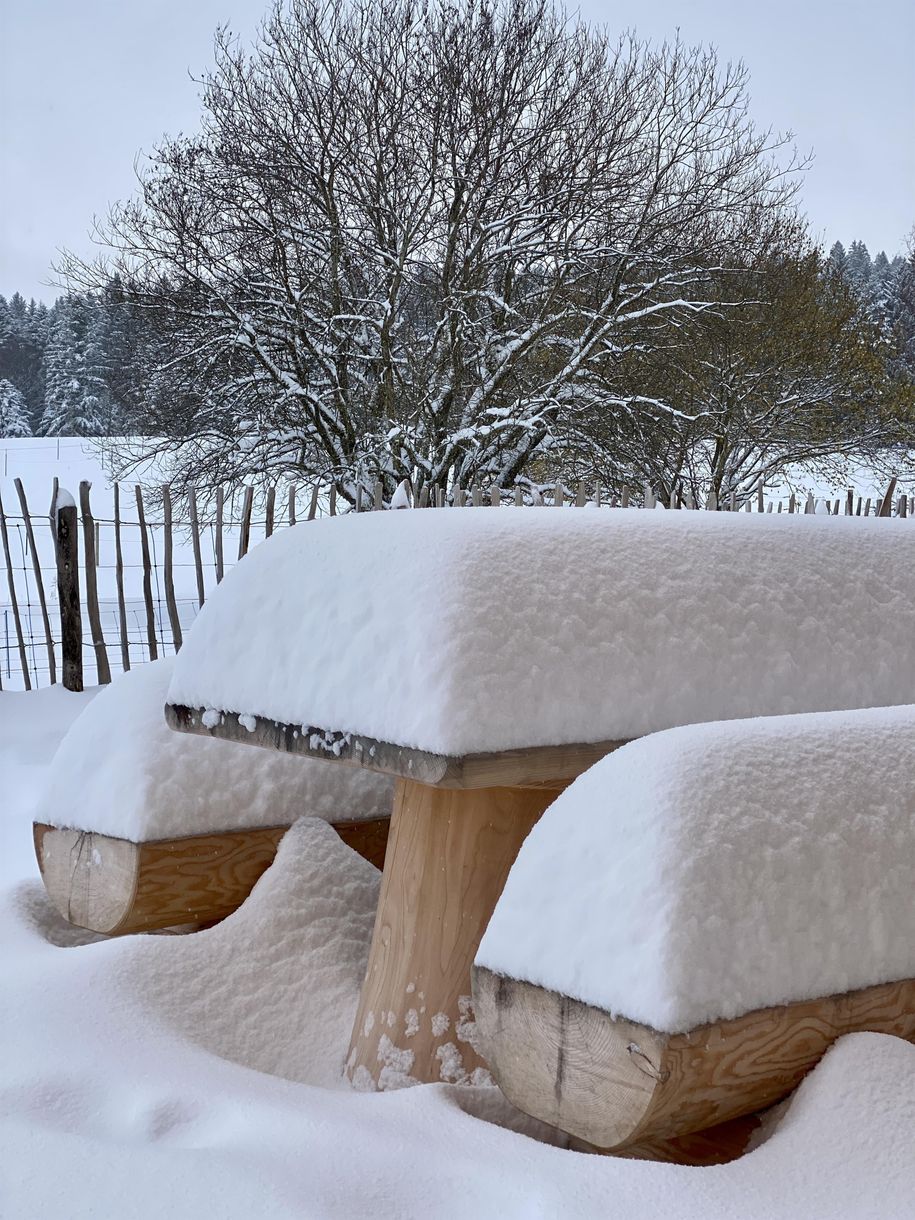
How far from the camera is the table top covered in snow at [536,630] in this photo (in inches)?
76.8

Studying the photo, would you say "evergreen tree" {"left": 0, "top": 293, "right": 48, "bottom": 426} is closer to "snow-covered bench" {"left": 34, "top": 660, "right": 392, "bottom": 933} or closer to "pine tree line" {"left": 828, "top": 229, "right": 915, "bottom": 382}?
"pine tree line" {"left": 828, "top": 229, "right": 915, "bottom": 382}

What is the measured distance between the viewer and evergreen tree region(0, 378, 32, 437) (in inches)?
1011

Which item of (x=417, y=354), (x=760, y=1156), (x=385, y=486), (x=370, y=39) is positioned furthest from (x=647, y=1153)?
(x=370, y=39)

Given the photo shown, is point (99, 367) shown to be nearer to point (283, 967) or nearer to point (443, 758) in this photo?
point (283, 967)

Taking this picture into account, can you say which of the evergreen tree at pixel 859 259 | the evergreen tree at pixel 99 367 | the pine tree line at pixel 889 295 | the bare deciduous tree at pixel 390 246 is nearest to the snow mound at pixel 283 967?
the bare deciduous tree at pixel 390 246

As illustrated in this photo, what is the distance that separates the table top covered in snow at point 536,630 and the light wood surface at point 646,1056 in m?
0.44

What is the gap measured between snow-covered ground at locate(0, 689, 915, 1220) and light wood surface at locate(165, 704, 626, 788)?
566 millimetres

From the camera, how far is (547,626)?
2.02 meters

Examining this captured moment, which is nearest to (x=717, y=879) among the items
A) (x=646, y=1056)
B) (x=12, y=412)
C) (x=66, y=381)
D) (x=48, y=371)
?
(x=646, y=1056)

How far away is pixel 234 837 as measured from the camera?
2836 millimetres

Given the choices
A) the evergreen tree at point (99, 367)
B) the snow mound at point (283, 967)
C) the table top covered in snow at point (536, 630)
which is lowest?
the snow mound at point (283, 967)

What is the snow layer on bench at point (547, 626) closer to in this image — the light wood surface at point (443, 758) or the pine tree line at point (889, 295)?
the light wood surface at point (443, 758)

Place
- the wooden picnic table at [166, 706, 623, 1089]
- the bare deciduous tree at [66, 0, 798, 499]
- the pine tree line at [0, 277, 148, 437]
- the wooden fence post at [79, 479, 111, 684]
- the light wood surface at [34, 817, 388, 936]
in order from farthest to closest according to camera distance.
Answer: the pine tree line at [0, 277, 148, 437] < the bare deciduous tree at [66, 0, 798, 499] < the wooden fence post at [79, 479, 111, 684] < the light wood surface at [34, 817, 388, 936] < the wooden picnic table at [166, 706, 623, 1089]

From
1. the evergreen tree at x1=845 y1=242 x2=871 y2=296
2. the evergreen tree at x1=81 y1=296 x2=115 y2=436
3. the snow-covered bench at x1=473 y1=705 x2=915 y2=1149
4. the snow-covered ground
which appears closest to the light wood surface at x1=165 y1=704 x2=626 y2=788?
the snow-covered bench at x1=473 y1=705 x2=915 y2=1149
